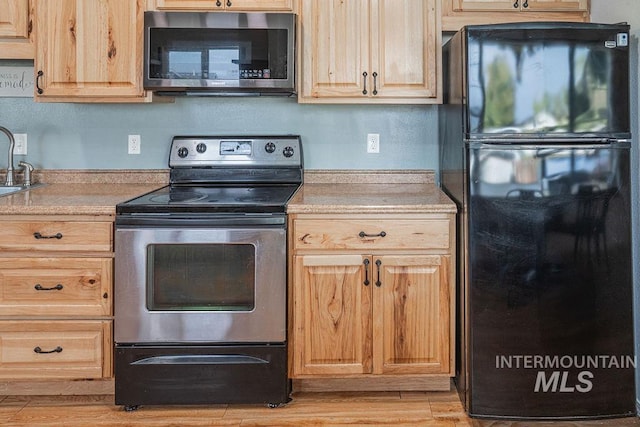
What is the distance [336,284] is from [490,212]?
0.64 metres

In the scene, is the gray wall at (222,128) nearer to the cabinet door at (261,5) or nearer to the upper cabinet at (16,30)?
the upper cabinet at (16,30)

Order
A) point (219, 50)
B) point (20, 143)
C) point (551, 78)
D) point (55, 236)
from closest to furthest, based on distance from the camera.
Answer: point (551, 78), point (55, 236), point (219, 50), point (20, 143)

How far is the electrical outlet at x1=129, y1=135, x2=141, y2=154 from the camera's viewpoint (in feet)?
9.27

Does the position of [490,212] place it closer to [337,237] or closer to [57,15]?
[337,237]

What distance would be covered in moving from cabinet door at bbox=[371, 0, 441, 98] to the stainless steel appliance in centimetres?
84

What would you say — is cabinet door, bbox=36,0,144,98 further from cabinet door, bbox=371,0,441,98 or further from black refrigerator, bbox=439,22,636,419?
black refrigerator, bbox=439,22,636,419

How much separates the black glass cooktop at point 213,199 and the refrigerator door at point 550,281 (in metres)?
0.78

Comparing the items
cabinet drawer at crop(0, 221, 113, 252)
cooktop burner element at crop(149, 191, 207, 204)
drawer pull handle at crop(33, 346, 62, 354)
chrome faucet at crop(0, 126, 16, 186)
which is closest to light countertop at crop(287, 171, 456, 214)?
cooktop burner element at crop(149, 191, 207, 204)

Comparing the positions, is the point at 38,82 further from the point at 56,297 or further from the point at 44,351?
the point at 44,351

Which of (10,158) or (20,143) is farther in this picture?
(20,143)

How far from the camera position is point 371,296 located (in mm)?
2230

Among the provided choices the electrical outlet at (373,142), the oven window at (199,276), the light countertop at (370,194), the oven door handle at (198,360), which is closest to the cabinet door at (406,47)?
the electrical outlet at (373,142)

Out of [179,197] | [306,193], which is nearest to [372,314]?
[306,193]

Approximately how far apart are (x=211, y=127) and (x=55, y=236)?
3.17 ft
